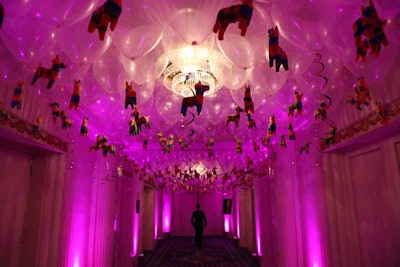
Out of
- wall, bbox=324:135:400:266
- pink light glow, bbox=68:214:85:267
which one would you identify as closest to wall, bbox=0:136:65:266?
pink light glow, bbox=68:214:85:267

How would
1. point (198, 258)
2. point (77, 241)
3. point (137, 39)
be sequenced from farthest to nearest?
point (198, 258) < point (77, 241) < point (137, 39)

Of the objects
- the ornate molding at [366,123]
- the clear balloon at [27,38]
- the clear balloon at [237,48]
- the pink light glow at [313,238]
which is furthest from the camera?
the pink light glow at [313,238]

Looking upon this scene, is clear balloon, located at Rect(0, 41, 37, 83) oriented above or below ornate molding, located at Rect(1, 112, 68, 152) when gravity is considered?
above

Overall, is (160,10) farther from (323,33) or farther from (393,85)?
(393,85)

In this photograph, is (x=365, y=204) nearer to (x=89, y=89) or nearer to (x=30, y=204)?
(x=89, y=89)

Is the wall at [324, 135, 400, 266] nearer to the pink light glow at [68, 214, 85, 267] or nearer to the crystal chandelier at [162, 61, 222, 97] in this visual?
the crystal chandelier at [162, 61, 222, 97]

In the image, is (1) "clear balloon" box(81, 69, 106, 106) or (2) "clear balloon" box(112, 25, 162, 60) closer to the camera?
(2) "clear balloon" box(112, 25, 162, 60)

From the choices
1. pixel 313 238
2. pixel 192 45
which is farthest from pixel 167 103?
pixel 313 238

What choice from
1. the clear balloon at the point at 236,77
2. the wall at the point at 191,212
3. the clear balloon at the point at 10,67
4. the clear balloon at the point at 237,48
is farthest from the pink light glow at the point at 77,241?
the wall at the point at 191,212

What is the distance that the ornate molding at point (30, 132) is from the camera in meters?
2.24

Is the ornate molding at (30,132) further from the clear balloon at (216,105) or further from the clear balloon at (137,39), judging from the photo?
the clear balloon at (216,105)

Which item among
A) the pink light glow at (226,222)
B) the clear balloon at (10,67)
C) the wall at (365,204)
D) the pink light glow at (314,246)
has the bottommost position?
the pink light glow at (226,222)

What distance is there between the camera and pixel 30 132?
99.3 inches

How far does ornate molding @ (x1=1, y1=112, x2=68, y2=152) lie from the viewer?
7.36ft
